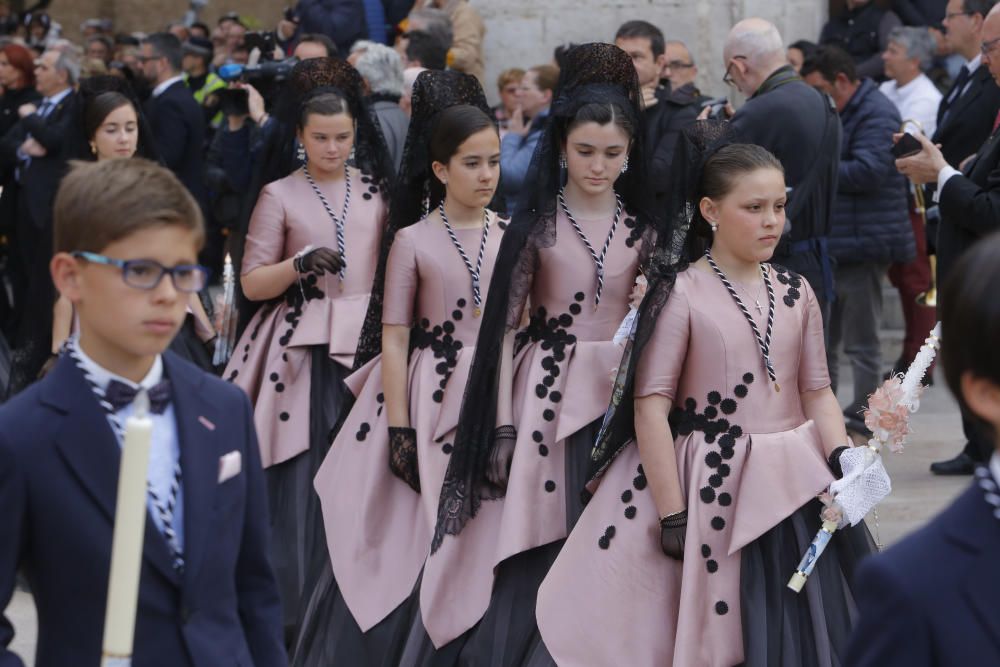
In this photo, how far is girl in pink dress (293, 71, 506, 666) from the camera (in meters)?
5.23

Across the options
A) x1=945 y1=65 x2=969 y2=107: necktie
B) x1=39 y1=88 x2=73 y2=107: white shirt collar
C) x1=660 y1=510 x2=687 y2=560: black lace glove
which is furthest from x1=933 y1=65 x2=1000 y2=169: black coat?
x1=39 y1=88 x2=73 y2=107: white shirt collar

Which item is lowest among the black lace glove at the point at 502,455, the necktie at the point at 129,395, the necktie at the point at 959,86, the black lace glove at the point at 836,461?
the black lace glove at the point at 502,455

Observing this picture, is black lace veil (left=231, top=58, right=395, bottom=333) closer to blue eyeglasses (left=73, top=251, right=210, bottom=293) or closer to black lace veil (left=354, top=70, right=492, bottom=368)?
black lace veil (left=354, top=70, right=492, bottom=368)

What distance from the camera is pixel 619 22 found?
10164 millimetres

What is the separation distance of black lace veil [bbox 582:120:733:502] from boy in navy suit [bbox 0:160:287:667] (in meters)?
1.81

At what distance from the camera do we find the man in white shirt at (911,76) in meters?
9.15

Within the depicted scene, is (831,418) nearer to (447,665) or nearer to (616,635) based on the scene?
(616,635)

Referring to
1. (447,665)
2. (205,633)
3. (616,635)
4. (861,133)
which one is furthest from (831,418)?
(861,133)

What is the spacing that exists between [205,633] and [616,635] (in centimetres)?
193

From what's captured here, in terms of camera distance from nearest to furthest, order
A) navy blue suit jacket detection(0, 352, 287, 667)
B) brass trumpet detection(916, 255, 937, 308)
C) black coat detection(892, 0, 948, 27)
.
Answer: navy blue suit jacket detection(0, 352, 287, 667) → brass trumpet detection(916, 255, 937, 308) → black coat detection(892, 0, 948, 27)

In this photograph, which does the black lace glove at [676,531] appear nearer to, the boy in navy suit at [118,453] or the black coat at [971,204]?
the boy in navy suit at [118,453]

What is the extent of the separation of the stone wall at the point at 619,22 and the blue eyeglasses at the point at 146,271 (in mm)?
7735

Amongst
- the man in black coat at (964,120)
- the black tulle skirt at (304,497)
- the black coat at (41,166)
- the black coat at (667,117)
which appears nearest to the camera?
the black tulle skirt at (304,497)

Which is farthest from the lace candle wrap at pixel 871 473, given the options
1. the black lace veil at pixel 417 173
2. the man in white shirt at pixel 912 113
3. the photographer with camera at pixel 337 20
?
the photographer with camera at pixel 337 20
